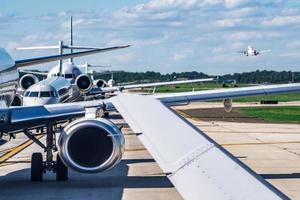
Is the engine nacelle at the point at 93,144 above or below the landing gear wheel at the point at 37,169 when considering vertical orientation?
above

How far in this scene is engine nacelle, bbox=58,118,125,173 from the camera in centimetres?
997

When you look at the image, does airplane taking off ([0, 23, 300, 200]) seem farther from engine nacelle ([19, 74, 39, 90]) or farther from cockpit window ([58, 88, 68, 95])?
engine nacelle ([19, 74, 39, 90])

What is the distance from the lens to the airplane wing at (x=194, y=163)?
9.59 feet

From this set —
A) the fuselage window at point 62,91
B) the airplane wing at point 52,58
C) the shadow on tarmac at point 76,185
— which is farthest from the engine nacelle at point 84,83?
the airplane wing at point 52,58

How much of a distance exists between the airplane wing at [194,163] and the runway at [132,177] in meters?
8.36

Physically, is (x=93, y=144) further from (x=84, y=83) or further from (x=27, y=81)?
(x=84, y=83)

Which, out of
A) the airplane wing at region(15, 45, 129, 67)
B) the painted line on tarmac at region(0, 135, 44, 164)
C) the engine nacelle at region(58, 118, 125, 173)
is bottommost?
the painted line on tarmac at region(0, 135, 44, 164)

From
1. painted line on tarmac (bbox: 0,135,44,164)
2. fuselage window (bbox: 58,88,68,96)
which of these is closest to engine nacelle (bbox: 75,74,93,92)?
fuselage window (bbox: 58,88,68,96)

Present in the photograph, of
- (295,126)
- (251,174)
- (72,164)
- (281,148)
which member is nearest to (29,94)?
(281,148)

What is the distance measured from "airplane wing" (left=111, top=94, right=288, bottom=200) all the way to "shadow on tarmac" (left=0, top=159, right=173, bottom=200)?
8.50 metres

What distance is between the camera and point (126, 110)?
16.2 feet

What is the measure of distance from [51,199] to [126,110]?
7606 millimetres

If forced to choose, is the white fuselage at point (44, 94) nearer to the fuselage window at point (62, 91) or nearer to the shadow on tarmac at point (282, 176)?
the fuselage window at point (62, 91)

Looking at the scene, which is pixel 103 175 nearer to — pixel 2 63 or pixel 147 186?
pixel 147 186
